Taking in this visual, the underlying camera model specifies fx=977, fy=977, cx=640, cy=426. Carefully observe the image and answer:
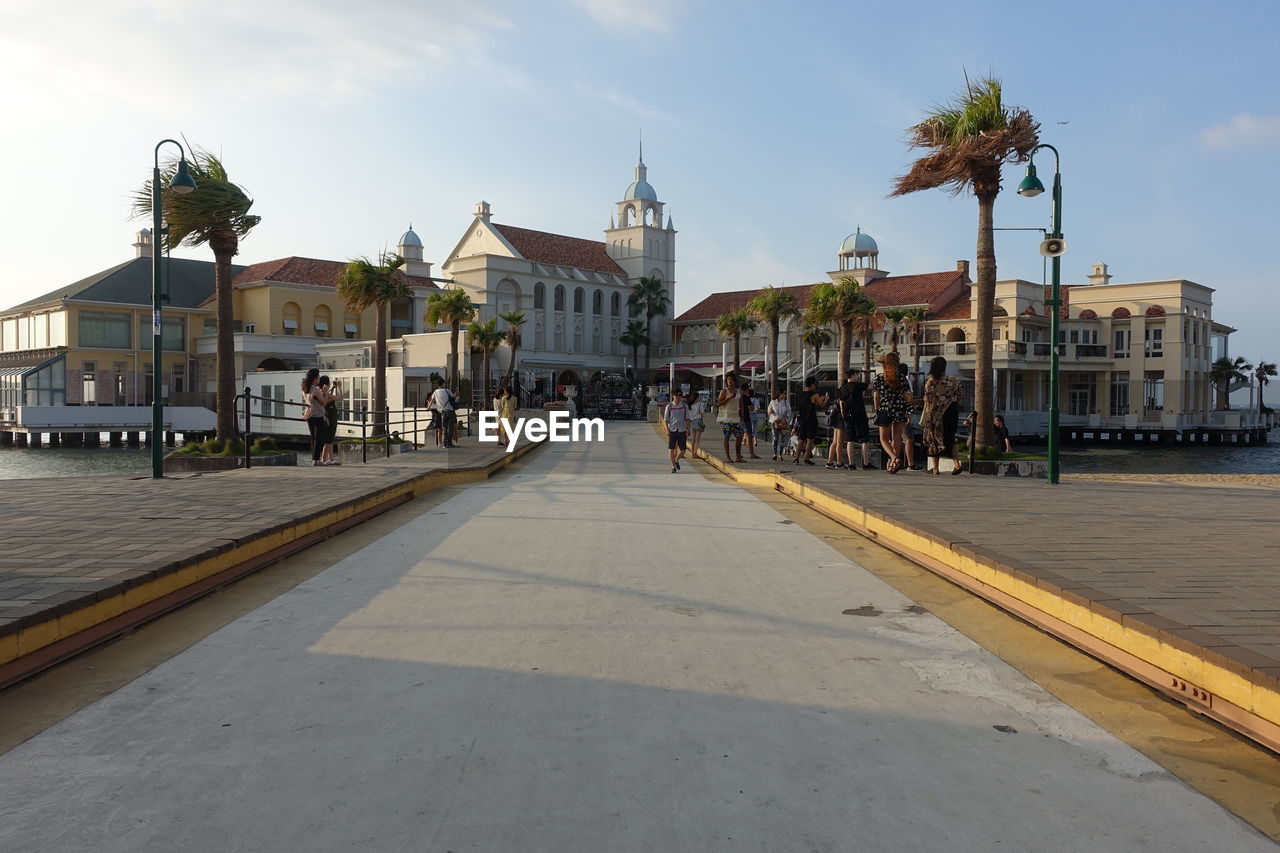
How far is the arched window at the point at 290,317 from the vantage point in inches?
2618

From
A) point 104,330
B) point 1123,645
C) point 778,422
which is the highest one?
point 104,330

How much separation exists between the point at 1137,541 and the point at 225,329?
78.6 ft

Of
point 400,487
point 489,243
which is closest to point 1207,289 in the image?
point 489,243

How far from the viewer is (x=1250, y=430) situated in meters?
67.4

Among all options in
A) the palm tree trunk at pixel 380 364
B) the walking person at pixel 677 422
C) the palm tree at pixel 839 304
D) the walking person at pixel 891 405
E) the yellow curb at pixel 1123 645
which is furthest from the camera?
the palm tree at pixel 839 304

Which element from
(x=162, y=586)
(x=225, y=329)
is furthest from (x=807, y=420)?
(x=225, y=329)

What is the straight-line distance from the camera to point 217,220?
25.1m

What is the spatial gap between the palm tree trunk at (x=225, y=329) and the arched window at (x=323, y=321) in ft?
140

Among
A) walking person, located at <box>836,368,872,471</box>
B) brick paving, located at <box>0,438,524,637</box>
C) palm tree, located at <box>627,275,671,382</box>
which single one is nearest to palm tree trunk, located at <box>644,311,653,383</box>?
palm tree, located at <box>627,275,671,382</box>

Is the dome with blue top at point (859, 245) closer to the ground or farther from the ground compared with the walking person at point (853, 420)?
farther from the ground

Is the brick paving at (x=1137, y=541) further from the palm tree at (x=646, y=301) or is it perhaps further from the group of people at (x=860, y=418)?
the palm tree at (x=646, y=301)

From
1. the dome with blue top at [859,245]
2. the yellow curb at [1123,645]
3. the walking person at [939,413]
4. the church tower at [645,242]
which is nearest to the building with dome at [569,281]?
the church tower at [645,242]

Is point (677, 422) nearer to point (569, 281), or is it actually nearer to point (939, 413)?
point (939, 413)

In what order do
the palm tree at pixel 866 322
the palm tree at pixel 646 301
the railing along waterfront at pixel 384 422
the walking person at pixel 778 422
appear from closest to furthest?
1. the walking person at pixel 778 422
2. the railing along waterfront at pixel 384 422
3. the palm tree at pixel 866 322
4. the palm tree at pixel 646 301
